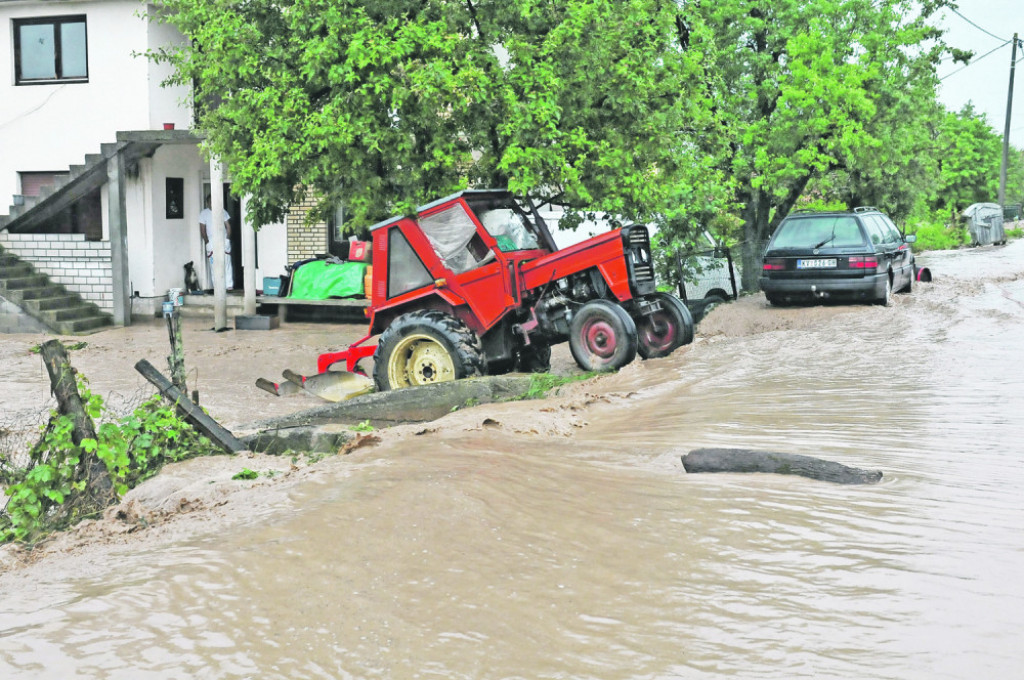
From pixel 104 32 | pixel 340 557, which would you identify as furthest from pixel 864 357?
pixel 104 32

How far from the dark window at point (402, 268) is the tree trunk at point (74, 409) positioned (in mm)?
5719

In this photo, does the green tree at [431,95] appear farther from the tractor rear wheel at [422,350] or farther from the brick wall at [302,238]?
the brick wall at [302,238]

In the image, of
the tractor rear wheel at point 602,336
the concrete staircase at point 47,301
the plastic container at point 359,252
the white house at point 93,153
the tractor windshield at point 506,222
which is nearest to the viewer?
the tractor rear wheel at point 602,336

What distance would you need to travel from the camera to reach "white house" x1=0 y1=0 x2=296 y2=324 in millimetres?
21281

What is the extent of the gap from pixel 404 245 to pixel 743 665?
901 cm

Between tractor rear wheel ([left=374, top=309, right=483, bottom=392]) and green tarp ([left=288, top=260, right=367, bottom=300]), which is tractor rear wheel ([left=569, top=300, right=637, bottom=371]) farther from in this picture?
green tarp ([left=288, top=260, right=367, bottom=300])

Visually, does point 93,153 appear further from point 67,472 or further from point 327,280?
point 67,472

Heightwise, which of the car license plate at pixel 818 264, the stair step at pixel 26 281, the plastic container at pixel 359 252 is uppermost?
the plastic container at pixel 359 252

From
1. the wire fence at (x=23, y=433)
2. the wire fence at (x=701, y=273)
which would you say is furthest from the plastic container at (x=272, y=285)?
the wire fence at (x=23, y=433)

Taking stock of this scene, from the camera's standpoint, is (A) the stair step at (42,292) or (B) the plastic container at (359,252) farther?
(A) the stair step at (42,292)

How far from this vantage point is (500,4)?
1332 cm

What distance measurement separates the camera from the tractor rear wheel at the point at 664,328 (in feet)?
40.3

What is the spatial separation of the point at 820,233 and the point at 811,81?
21.7 ft

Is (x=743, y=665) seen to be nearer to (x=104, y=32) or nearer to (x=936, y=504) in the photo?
(x=936, y=504)
